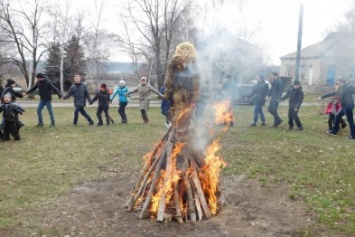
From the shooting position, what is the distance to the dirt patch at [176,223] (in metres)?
4.61

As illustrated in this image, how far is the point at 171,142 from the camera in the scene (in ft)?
17.2

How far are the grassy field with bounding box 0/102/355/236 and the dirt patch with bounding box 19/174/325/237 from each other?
0.99ft

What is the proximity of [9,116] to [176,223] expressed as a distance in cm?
719

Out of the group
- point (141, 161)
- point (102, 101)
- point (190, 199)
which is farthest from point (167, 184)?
point (102, 101)

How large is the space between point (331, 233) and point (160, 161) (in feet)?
8.23

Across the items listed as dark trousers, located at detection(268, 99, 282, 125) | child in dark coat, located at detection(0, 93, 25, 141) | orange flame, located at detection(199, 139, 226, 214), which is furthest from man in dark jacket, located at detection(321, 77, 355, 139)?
child in dark coat, located at detection(0, 93, 25, 141)

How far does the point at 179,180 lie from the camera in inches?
203

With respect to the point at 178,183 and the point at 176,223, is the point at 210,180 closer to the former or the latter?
the point at 178,183

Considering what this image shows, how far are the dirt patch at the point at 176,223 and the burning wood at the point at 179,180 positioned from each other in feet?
0.56

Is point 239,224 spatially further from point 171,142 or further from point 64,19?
point 64,19

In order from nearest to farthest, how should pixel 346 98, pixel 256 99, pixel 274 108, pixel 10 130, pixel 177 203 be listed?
pixel 177 203 → pixel 10 130 → pixel 346 98 → pixel 274 108 → pixel 256 99

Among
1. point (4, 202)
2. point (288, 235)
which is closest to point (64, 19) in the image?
point (4, 202)

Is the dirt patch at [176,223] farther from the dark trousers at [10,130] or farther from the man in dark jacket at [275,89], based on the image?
the man in dark jacket at [275,89]

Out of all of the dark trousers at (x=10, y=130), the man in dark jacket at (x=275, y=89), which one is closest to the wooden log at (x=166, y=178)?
the dark trousers at (x=10, y=130)
